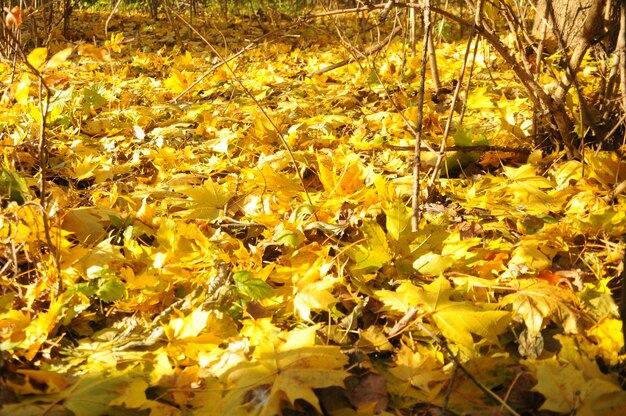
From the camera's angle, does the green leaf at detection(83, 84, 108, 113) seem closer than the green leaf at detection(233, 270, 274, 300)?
No

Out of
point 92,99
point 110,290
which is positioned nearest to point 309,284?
point 110,290

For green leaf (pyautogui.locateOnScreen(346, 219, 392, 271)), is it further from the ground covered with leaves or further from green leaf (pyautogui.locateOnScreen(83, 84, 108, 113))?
green leaf (pyautogui.locateOnScreen(83, 84, 108, 113))

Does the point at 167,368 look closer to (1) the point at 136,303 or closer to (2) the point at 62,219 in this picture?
(1) the point at 136,303

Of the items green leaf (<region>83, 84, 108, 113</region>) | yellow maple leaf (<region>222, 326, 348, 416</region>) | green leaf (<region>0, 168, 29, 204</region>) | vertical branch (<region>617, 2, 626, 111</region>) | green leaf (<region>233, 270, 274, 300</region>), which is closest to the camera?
yellow maple leaf (<region>222, 326, 348, 416</region>)

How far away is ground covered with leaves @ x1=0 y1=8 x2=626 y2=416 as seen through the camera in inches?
36.0

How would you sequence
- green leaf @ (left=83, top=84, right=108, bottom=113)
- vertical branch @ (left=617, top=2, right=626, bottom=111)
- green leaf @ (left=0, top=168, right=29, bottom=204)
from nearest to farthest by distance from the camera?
vertical branch @ (left=617, top=2, right=626, bottom=111)
green leaf @ (left=0, top=168, right=29, bottom=204)
green leaf @ (left=83, top=84, right=108, bottom=113)

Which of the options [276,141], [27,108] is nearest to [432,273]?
[276,141]

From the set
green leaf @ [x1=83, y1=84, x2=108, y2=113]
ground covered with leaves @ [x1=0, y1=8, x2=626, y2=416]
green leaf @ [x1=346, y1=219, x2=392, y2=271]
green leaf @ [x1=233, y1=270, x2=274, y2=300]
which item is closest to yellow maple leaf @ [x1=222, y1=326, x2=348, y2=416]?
ground covered with leaves @ [x1=0, y1=8, x2=626, y2=416]

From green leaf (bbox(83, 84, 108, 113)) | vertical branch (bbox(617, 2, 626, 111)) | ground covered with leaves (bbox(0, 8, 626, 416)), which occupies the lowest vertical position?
ground covered with leaves (bbox(0, 8, 626, 416))

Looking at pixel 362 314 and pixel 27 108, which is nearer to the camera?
pixel 362 314

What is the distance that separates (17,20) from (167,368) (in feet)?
2.67

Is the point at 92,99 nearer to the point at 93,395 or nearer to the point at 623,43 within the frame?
the point at 93,395

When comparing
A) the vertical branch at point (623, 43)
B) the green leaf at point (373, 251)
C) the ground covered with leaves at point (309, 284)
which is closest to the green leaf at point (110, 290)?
the ground covered with leaves at point (309, 284)

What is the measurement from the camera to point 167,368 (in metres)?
0.98
